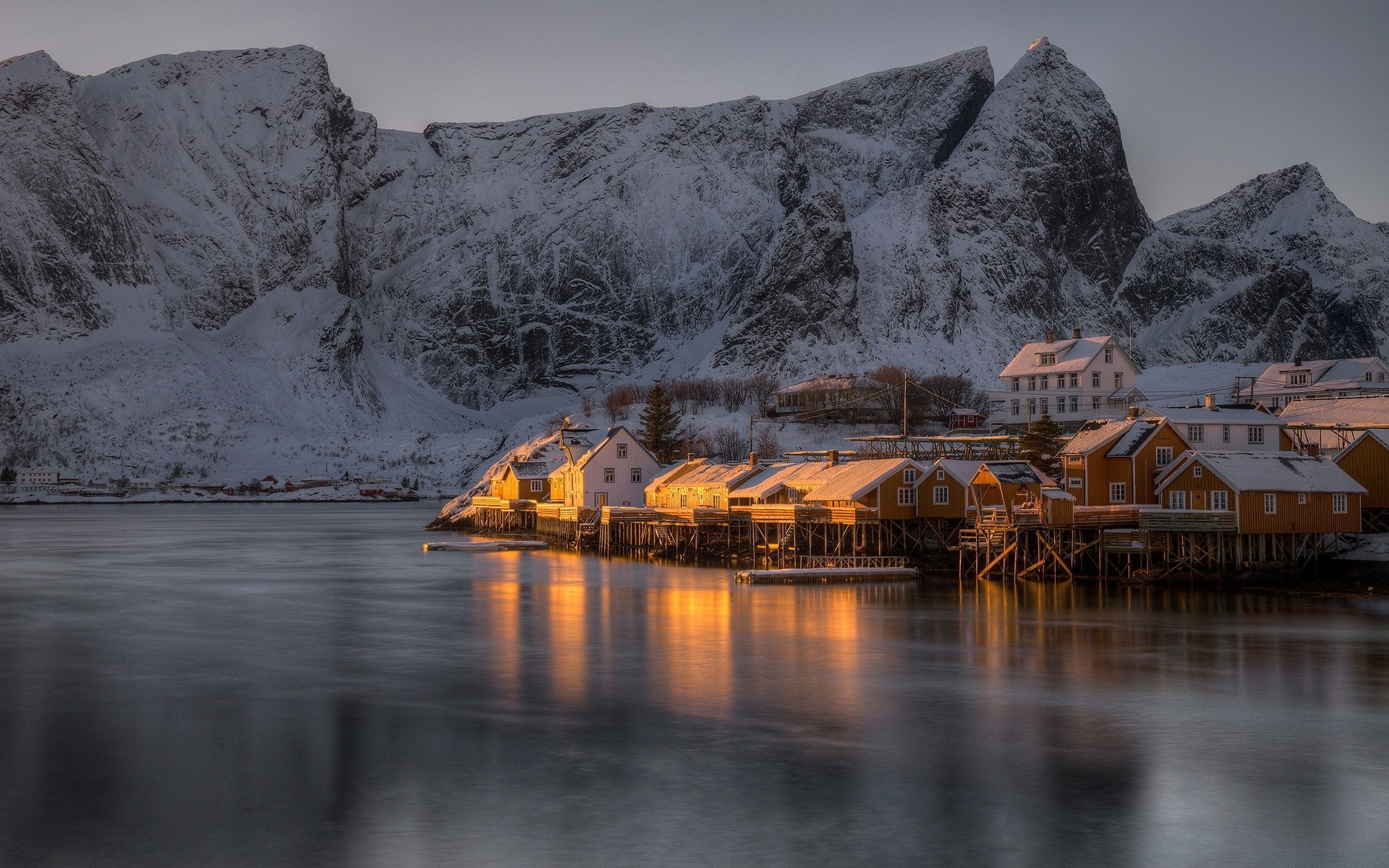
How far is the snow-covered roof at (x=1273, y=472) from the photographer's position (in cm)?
5200

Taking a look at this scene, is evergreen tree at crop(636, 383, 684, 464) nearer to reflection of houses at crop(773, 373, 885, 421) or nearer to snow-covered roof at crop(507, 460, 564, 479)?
snow-covered roof at crop(507, 460, 564, 479)

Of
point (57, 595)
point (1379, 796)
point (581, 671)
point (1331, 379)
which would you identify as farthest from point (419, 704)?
point (1331, 379)

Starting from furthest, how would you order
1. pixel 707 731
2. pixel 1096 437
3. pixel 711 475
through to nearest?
1. pixel 711 475
2. pixel 1096 437
3. pixel 707 731

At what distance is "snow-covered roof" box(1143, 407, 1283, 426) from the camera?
60594 millimetres

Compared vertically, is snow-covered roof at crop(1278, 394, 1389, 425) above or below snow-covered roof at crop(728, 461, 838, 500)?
above

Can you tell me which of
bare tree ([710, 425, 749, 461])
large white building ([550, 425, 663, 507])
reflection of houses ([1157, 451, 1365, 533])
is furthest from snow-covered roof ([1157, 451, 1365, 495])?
bare tree ([710, 425, 749, 461])

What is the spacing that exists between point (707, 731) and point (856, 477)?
3910 cm

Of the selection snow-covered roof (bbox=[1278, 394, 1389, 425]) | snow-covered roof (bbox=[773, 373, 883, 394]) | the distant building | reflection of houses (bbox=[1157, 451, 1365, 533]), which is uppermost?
snow-covered roof (bbox=[773, 373, 883, 394])

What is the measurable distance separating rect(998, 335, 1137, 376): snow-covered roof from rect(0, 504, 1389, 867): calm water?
47.0m

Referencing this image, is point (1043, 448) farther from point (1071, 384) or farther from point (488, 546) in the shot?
point (488, 546)

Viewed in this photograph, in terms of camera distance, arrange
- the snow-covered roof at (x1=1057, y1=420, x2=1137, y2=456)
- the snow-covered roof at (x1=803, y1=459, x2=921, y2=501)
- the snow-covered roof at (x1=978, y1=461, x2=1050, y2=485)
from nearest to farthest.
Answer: the snow-covered roof at (x1=978, y1=461, x2=1050, y2=485) < the snow-covered roof at (x1=1057, y1=420, x2=1137, y2=456) < the snow-covered roof at (x1=803, y1=459, x2=921, y2=501)

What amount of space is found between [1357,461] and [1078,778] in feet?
131

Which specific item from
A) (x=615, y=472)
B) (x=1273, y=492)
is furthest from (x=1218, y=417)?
(x=615, y=472)

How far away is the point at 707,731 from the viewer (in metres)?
27.9
